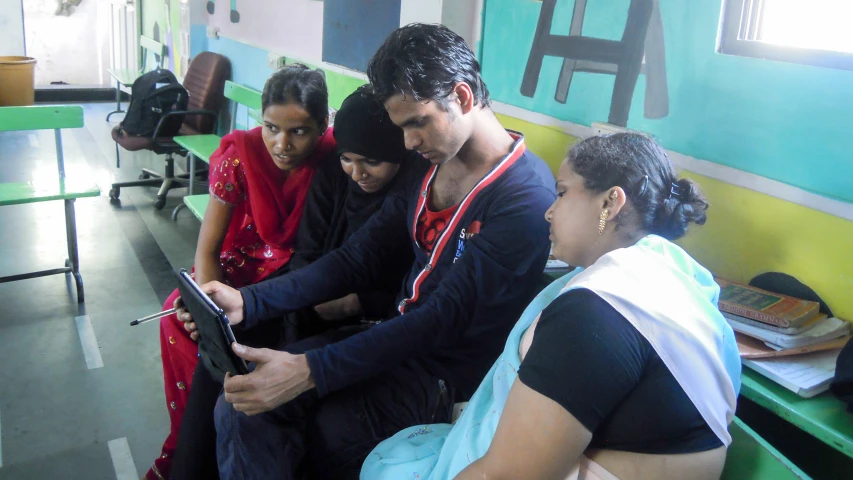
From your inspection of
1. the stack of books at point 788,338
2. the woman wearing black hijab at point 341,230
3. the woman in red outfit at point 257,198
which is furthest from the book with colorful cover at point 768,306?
the woman in red outfit at point 257,198

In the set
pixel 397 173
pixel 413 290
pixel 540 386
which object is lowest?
pixel 413 290

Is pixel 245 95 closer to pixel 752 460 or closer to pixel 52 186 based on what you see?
pixel 52 186

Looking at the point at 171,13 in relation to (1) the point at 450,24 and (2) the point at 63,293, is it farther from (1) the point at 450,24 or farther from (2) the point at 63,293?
(1) the point at 450,24

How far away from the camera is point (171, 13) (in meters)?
5.46

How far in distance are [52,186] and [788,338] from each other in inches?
114

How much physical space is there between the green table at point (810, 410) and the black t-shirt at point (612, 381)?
0.69 feet

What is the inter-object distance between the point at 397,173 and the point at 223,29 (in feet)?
10.8

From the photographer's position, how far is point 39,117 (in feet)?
9.40

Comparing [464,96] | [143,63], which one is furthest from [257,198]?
[143,63]

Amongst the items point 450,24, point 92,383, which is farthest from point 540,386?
point 92,383

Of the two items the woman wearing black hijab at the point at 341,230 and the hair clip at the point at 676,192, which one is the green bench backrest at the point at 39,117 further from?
the hair clip at the point at 676,192

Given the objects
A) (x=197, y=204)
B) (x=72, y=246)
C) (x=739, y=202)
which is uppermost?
(x=739, y=202)

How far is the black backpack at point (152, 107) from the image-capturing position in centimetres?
412

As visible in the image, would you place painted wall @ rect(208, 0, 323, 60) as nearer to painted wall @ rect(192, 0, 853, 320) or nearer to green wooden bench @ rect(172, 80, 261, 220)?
green wooden bench @ rect(172, 80, 261, 220)
